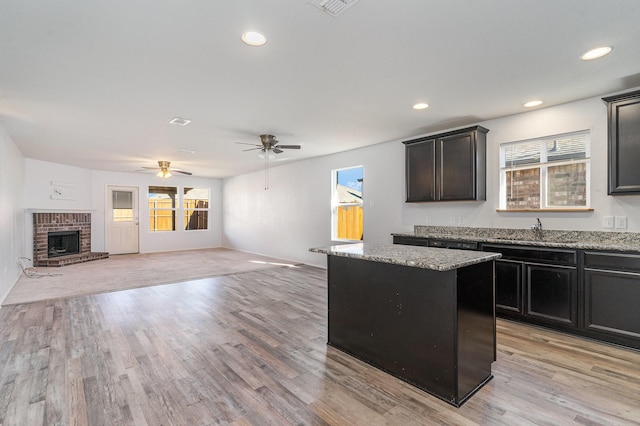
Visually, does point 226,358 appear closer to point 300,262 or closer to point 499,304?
point 499,304

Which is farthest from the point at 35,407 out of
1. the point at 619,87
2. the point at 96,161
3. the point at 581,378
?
the point at 96,161

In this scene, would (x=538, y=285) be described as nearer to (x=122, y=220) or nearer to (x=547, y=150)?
(x=547, y=150)

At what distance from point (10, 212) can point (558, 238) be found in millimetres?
7945

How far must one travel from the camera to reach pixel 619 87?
10.4 feet

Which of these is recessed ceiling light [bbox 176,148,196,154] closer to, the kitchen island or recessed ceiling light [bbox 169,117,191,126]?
recessed ceiling light [bbox 169,117,191,126]

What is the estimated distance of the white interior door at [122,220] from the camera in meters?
9.09

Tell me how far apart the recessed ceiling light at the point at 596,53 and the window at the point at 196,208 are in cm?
1034

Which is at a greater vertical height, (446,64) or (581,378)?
(446,64)

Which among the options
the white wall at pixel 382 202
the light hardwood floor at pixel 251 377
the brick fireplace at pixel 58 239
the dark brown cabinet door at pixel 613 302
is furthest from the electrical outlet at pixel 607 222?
the brick fireplace at pixel 58 239

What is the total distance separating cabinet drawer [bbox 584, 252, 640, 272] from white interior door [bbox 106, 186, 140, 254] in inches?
408

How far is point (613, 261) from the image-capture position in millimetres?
2920

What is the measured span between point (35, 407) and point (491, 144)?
5.18m

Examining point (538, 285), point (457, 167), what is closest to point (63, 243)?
point (457, 167)

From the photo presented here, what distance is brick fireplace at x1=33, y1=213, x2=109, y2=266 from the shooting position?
23.6ft
